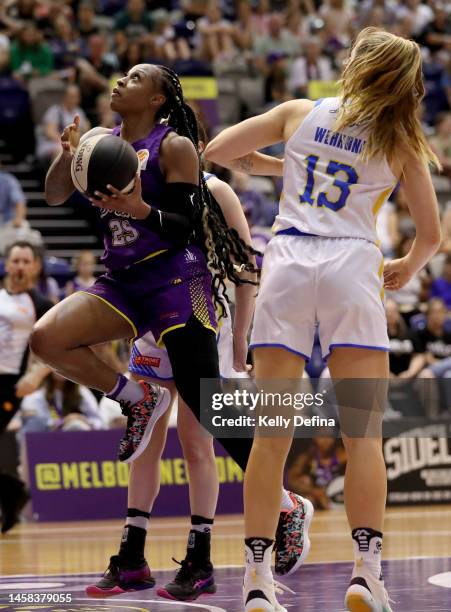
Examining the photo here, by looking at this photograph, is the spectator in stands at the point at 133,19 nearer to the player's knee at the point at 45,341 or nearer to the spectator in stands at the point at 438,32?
the spectator in stands at the point at 438,32

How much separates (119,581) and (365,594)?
158cm

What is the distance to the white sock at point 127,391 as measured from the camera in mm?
5195

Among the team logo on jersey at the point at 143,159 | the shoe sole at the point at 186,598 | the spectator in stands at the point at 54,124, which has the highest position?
the spectator in stands at the point at 54,124

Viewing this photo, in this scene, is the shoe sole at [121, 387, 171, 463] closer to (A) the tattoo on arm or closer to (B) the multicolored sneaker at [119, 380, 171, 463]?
(B) the multicolored sneaker at [119, 380, 171, 463]

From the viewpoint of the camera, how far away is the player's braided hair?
543 centimetres

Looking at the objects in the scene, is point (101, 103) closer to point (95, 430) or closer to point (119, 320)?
point (95, 430)

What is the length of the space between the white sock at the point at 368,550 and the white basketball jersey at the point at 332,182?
1079 millimetres

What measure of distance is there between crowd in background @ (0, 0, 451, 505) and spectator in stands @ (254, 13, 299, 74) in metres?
0.02

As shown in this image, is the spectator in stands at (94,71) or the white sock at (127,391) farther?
the spectator in stands at (94,71)

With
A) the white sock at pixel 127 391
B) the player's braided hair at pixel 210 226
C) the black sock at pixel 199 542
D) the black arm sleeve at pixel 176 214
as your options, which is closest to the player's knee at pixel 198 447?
Result: the black sock at pixel 199 542

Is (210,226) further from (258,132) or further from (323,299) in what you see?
(323,299)

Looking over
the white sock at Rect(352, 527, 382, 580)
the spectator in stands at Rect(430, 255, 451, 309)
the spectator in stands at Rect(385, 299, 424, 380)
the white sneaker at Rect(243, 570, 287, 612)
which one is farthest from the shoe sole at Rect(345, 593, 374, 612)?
the spectator in stands at Rect(430, 255, 451, 309)

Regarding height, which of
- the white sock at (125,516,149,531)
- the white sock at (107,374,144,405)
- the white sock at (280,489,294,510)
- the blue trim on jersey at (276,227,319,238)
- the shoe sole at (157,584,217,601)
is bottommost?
Answer: the shoe sole at (157,584,217,601)

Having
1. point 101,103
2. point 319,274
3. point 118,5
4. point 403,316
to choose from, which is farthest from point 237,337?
point 118,5
